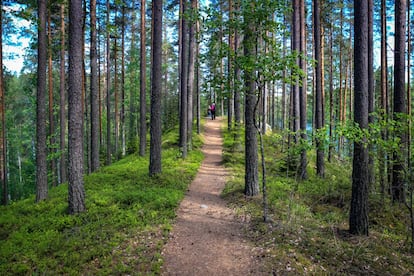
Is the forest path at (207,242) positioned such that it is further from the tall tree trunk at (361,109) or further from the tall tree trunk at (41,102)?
the tall tree trunk at (41,102)

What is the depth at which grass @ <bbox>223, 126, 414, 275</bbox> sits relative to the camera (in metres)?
4.98

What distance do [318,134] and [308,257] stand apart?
262cm

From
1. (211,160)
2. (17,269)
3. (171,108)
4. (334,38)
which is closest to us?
(17,269)

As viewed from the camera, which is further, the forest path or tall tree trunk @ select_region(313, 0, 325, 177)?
tall tree trunk @ select_region(313, 0, 325, 177)

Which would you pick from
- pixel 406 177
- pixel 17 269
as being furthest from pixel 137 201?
pixel 406 177

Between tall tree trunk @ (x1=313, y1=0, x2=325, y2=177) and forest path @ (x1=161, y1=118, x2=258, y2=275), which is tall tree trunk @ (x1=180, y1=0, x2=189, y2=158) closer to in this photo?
forest path @ (x1=161, y1=118, x2=258, y2=275)

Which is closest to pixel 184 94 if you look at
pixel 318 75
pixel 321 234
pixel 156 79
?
pixel 156 79

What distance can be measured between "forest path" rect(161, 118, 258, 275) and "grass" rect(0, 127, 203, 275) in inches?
12.0

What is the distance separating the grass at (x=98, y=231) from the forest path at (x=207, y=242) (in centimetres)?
30

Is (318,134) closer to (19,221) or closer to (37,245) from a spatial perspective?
(37,245)

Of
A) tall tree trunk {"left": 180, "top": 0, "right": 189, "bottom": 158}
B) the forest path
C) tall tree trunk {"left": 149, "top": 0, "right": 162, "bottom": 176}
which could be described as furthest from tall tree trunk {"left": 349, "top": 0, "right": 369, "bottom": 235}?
tall tree trunk {"left": 180, "top": 0, "right": 189, "bottom": 158}

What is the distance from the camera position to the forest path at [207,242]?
491cm

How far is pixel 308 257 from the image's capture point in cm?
515

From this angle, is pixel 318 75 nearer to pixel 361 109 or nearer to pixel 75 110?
pixel 361 109
